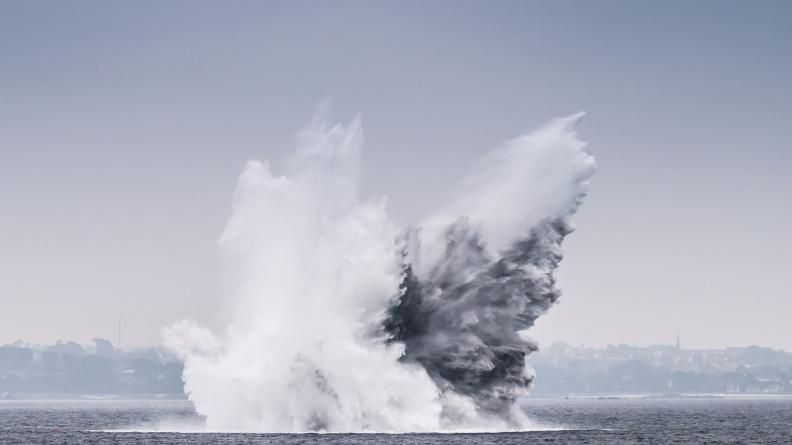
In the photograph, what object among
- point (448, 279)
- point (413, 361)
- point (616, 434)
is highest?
point (448, 279)

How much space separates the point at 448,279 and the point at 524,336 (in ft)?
31.1

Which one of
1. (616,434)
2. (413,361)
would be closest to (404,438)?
(413,361)

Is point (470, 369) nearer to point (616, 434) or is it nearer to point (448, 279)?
point (448, 279)

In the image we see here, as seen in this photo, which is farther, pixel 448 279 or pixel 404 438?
pixel 448 279

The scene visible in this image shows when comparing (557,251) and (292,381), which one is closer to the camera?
(292,381)

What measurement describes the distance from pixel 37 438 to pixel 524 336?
197 ft

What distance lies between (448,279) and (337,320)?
1372 cm

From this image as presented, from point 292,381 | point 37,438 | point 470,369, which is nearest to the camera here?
point 292,381

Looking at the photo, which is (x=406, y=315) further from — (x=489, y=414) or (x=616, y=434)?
(x=616, y=434)

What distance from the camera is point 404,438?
10588 centimetres

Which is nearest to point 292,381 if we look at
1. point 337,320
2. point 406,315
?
point 337,320

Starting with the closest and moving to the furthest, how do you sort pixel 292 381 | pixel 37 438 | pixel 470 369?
1. pixel 292 381
2. pixel 470 369
3. pixel 37 438

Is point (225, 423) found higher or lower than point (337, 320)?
lower

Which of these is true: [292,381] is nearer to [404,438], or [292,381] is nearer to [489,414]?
[404,438]
